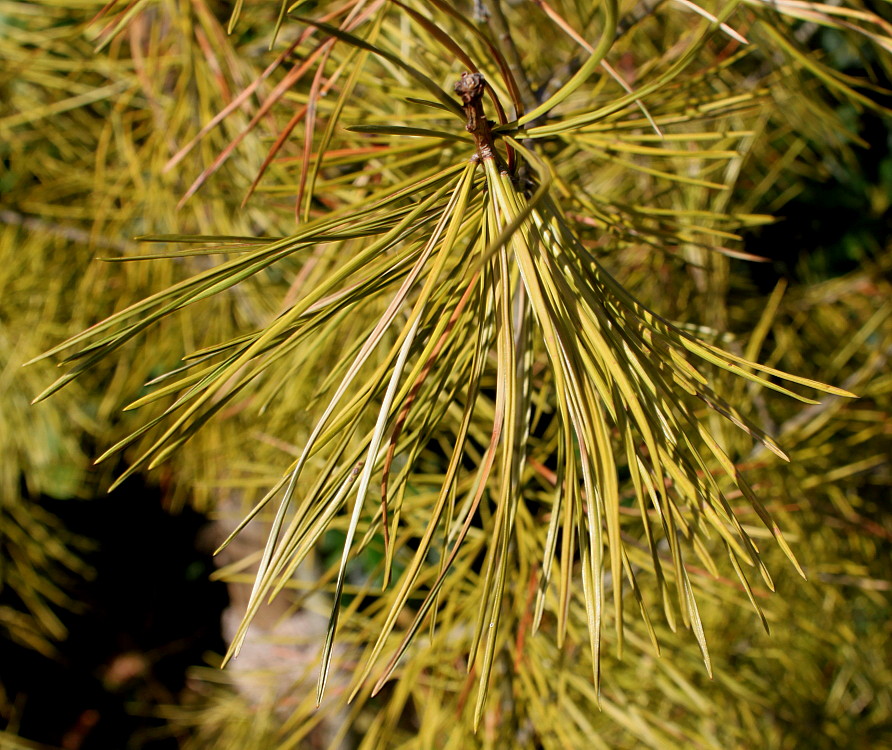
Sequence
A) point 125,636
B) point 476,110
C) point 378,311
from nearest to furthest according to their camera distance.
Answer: point 476,110 → point 378,311 → point 125,636

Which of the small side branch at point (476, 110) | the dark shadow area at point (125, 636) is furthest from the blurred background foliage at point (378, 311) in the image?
the dark shadow area at point (125, 636)

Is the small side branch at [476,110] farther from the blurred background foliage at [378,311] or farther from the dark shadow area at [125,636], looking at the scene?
the dark shadow area at [125,636]

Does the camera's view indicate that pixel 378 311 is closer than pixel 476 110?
No

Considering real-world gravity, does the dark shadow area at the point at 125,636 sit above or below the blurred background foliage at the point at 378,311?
below

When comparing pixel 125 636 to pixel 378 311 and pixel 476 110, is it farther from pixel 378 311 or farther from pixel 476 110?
pixel 476 110

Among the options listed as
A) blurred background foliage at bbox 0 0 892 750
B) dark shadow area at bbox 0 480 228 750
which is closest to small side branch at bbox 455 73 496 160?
blurred background foliage at bbox 0 0 892 750

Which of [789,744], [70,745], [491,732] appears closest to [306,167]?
[491,732]

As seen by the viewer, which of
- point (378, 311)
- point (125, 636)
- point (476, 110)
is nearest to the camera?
point (476, 110)

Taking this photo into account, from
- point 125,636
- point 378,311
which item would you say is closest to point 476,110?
point 378,311

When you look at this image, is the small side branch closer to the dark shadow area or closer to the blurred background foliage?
the blurred background foliage
